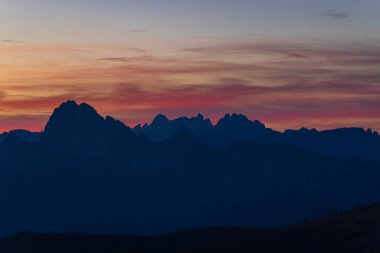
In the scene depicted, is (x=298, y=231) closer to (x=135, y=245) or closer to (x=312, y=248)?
(x=312, y=248)

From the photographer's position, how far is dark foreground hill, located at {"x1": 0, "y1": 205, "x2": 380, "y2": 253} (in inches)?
3097

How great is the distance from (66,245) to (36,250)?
3.76m

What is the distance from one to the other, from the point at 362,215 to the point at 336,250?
15.2m

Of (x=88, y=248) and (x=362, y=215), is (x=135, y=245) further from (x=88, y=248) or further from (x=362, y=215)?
(x=362, y=215)

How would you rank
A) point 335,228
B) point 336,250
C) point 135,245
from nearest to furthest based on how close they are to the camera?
point 336,250
point 335,228
point 135,245

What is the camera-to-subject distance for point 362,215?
8944 cm

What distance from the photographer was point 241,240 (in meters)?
85.6

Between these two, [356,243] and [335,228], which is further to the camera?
[335,228]

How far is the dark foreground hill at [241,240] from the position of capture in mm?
78675

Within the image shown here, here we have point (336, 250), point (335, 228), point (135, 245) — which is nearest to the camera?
point (336, 250)

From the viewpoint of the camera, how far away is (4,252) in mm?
94938

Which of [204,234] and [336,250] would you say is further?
[204,234]

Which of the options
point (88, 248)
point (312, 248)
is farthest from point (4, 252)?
point (312, 248)

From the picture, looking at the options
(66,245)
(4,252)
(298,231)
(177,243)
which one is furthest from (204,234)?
(4,252)
